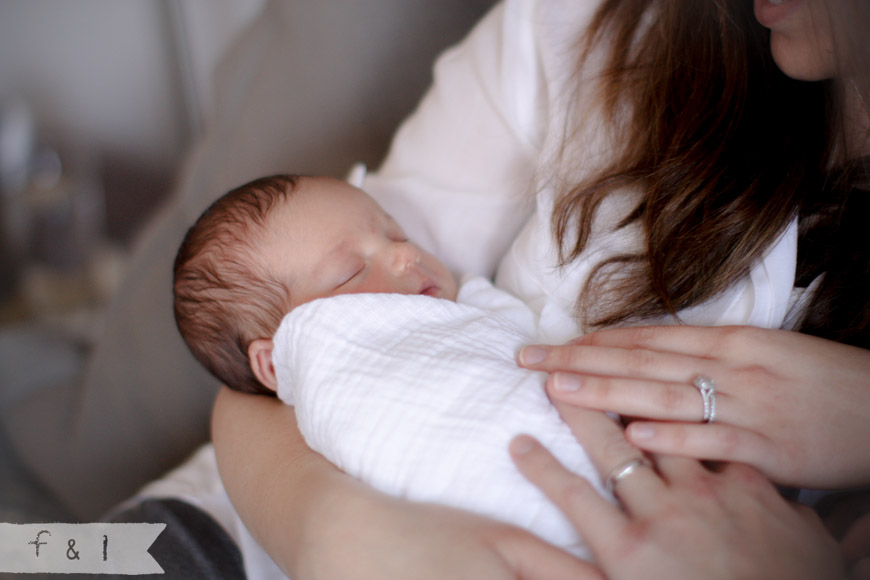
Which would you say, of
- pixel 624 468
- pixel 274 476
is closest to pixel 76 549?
pixel 274 476

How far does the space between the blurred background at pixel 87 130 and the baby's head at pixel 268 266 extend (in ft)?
4.10

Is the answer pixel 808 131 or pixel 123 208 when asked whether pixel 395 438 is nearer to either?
pixel 808 131

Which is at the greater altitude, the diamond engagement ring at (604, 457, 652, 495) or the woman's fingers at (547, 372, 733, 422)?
the woman's fingers at (547, 372, 733, 422)

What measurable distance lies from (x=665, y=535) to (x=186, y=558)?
20.0 inches

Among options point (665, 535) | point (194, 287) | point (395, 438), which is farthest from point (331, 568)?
point (194, 287)

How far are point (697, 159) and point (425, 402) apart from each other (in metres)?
0.37

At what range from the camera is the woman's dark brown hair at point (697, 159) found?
61cm

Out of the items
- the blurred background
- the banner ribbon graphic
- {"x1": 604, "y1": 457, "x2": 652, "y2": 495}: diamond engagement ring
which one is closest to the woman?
{"x1": 604, "y1": 457, "x2": 652, "y2": 495}: diamond engagement ring

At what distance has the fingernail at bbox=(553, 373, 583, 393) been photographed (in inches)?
20.6

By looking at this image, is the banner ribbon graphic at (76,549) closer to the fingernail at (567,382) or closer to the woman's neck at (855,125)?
the fingernail at (567,382)

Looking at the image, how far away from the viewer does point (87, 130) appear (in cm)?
203

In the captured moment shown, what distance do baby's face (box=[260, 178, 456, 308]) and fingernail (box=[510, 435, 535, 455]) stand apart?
0.88 feet

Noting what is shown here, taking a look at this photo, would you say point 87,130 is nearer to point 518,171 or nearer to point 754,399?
point 518,171

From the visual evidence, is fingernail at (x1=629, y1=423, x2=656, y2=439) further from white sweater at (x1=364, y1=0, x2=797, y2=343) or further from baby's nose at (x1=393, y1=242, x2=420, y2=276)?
baby's nose at (x1=393, y1=242, x2=420, y2=276)
